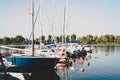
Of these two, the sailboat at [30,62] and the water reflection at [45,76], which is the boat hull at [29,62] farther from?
the water reflection at [45,76]

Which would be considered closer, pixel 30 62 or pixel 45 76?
pixel 45 76

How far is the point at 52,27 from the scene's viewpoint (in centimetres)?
6738

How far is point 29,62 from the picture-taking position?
38844 mm

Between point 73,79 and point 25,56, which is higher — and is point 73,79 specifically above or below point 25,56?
below

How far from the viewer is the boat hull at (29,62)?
38.8 m

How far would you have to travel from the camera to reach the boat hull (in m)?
38.8

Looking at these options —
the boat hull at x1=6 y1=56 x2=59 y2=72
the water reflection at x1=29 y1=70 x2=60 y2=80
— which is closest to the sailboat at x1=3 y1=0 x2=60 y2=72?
the boat hull at x1=6 y1=56 x2=59 y2=72

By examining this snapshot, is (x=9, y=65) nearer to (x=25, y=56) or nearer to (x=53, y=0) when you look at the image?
(x=25, y=56)

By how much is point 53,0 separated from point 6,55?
2621 centimetres

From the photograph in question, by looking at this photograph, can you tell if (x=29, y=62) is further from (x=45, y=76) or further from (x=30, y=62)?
(x=45, y=76)

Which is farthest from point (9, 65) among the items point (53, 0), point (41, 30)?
point (53, 0)

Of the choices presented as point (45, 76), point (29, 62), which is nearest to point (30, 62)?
point (29, 62)

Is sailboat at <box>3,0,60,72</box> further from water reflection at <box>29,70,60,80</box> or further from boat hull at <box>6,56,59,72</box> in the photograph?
water reflection at <box>29,70,60,80</box>

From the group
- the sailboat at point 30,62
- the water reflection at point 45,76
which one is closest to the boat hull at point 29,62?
the sailboat at point 30,62
